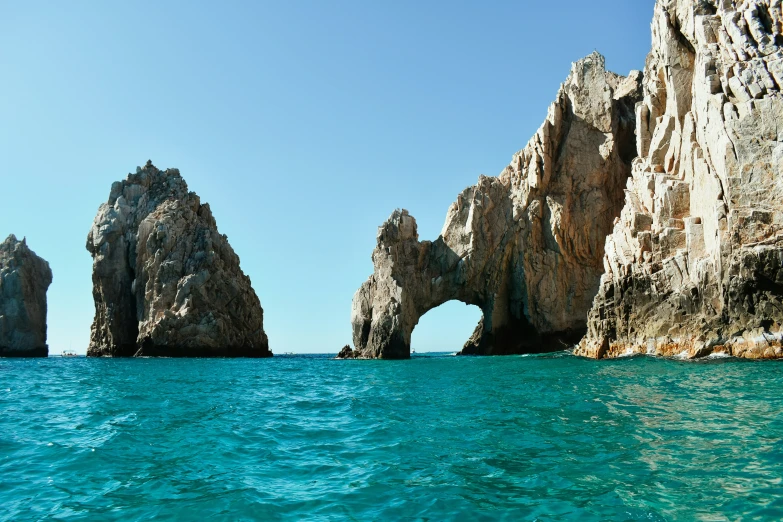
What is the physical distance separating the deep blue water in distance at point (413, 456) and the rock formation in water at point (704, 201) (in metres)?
8.74

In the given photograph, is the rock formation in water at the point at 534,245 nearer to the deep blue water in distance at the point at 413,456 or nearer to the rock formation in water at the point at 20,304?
the deep blue water in distance at the point at 413,456

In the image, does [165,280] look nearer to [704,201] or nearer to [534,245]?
[534,245]

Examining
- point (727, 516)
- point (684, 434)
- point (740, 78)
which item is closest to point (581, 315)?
point (740, 78)

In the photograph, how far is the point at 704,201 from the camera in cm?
2941

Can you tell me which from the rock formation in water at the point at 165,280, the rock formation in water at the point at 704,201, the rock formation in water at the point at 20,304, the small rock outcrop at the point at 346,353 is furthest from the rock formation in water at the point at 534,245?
the rock formation in water at the point at 20,304

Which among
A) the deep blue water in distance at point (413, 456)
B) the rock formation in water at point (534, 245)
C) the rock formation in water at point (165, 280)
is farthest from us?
the rock formation in water at point (165, 280)

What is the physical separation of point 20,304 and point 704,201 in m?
80.3

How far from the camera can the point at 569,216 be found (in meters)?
52.5

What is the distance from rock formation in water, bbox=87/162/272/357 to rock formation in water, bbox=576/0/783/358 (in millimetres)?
40750

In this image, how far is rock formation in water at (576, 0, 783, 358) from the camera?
25.0 meters

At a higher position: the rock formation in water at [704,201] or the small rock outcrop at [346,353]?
the rock formation in water at [704,201]

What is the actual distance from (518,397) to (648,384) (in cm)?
452

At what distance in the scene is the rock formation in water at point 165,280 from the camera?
60312 mm

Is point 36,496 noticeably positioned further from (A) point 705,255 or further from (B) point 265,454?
(A) point 705,255
